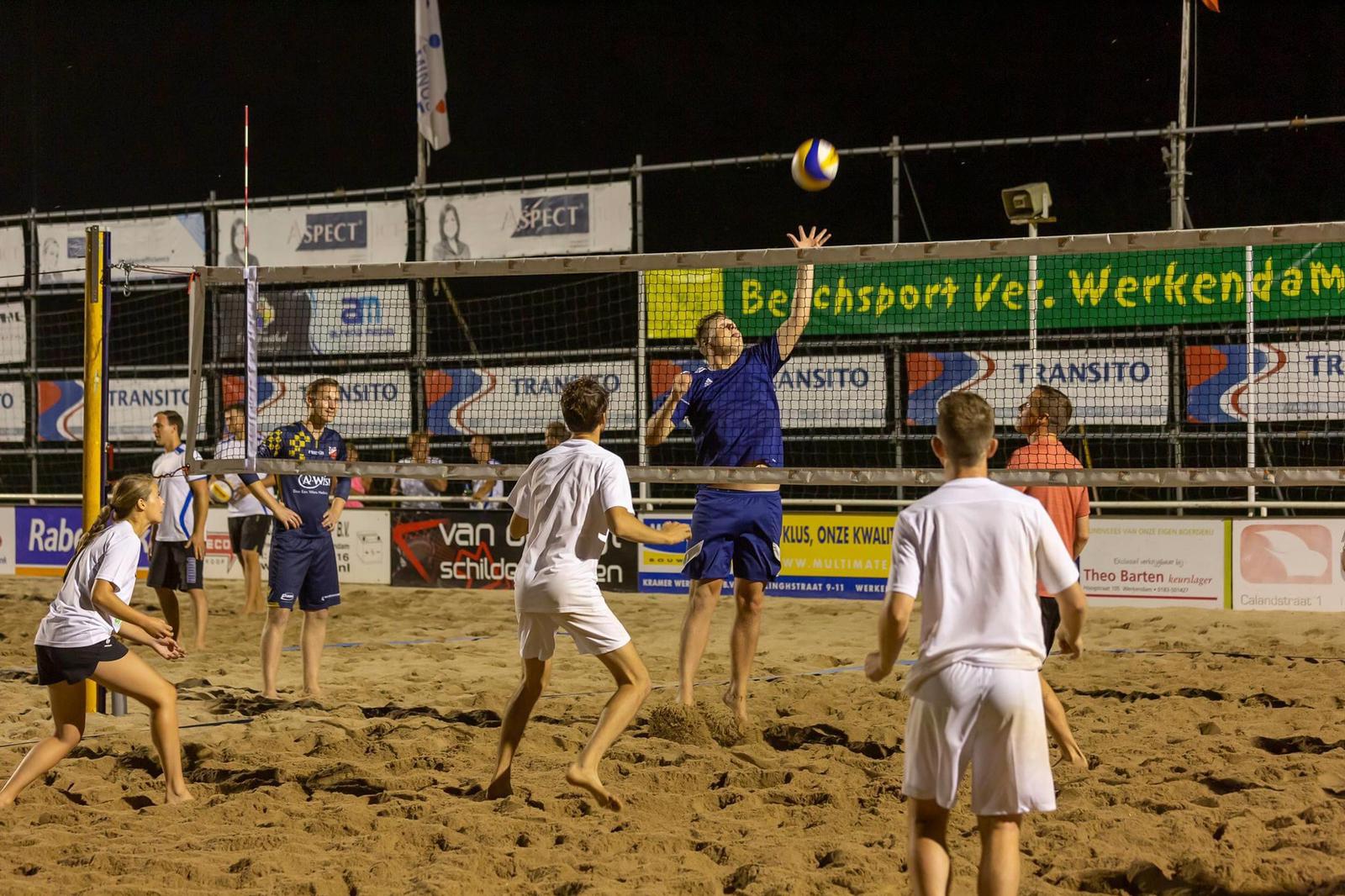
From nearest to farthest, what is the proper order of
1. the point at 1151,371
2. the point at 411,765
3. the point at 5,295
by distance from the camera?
the point at 411,765 → the point at 1151,371 → the point at 5,295

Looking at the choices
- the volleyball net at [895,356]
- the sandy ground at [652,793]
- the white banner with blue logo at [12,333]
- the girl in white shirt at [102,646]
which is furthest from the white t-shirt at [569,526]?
the white banner with blue logo at [12,333]

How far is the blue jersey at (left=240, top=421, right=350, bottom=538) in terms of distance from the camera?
732cm

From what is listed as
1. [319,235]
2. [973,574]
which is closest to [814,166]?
[973,574]

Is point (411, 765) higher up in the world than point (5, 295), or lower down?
lower down

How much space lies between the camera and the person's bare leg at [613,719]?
4898 millimetres

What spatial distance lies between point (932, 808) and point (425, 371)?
11.5m

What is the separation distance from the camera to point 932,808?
343cm

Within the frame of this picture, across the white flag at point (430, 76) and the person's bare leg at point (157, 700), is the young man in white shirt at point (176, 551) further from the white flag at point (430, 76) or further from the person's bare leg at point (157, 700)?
the white flag at point (430, 76)

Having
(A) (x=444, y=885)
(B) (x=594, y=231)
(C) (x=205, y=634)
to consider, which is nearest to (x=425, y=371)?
(B) (x=594, y=231)

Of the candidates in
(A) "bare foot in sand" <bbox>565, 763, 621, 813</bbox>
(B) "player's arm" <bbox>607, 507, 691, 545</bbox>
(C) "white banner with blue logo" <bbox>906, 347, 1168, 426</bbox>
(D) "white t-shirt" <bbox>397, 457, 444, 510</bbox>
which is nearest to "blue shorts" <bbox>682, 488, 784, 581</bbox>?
(B) "player's arm" <bbox>607, 507, 691, 545</bbox>

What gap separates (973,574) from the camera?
11.2 ft

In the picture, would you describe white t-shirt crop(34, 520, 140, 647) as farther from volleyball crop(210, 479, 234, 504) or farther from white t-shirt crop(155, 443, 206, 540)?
volleyball crop(210, 479, 234, 504)

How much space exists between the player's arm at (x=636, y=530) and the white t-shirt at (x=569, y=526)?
0.04 meters

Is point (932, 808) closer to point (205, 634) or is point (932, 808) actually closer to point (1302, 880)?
point (1302, 880)
